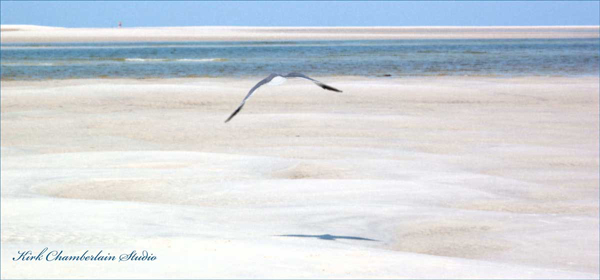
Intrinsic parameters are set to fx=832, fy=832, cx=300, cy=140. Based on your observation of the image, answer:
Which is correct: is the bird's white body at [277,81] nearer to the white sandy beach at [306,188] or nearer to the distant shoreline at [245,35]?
the white sandy beach at [306,188]

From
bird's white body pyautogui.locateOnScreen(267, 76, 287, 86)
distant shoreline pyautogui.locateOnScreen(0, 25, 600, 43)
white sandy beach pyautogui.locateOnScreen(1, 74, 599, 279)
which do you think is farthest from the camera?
distant shoreline pyautogui.locateOnScreen(0, 25, 600, 43)

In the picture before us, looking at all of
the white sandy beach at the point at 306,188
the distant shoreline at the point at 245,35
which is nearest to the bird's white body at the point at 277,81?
the white sandy beach at the point at 306,188

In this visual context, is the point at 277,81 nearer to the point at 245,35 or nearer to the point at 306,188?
the point at 306,188

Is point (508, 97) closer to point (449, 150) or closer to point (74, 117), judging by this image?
point (449, 150)

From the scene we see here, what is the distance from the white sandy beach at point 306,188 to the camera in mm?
6500

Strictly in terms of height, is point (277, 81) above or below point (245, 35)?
above

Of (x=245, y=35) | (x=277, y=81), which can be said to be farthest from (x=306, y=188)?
(x=245, y=35)

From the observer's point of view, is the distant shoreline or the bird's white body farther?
the distant shoreline

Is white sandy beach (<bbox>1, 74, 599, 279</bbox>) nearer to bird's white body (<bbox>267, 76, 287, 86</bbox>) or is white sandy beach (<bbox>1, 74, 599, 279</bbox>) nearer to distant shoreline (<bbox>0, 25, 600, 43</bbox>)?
bird's white body (<bbox>267, 76, 287, 86</bbox>)

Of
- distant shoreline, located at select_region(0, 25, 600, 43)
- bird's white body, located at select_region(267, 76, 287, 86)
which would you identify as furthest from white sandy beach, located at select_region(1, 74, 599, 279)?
distant shoreline, located at select_region(0, 25, 600, 43)

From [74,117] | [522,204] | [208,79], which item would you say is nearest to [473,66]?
[208,79]

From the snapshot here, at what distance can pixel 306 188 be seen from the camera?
10.1 metres

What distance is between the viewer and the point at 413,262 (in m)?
6.30

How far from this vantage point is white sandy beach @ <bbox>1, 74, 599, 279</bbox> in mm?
6500
